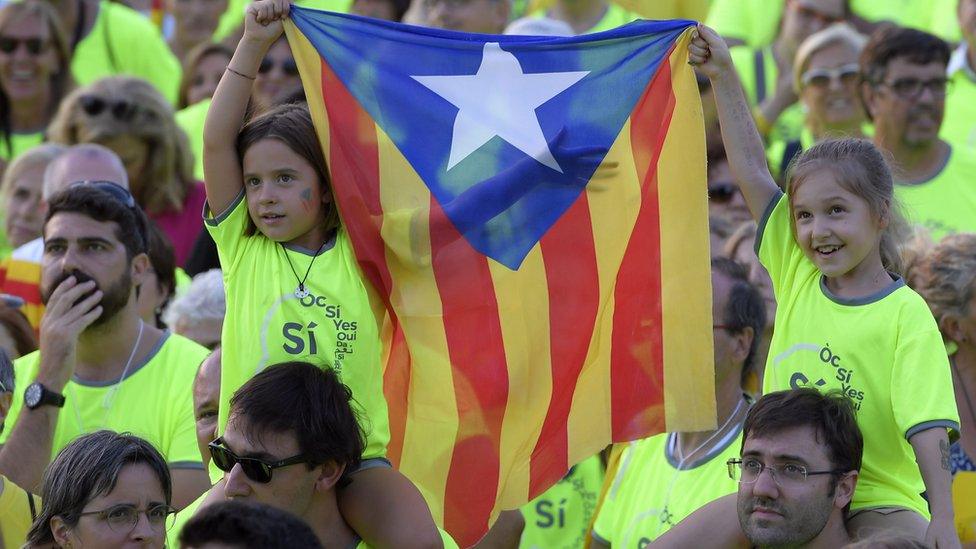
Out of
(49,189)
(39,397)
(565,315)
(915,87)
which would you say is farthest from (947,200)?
(39,397)

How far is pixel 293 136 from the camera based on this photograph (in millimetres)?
5473

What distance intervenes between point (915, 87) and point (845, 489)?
3.49 m

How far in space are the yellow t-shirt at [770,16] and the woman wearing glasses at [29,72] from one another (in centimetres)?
394

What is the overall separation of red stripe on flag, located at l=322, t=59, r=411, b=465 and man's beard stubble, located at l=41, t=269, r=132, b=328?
1.30 metres

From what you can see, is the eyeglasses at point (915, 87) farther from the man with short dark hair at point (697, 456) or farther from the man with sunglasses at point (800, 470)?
the man with sunglasses at point (800, 470)

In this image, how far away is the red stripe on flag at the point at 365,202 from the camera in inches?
219

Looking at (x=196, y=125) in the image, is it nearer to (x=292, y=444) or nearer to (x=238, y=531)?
(x=292, y=444)

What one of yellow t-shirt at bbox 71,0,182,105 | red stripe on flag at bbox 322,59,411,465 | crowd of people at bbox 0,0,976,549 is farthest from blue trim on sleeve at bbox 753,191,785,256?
yellow t-shirt at bbox 71,0,182,105

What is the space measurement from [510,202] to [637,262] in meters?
0.49

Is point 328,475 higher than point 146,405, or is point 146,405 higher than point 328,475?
point 328,475

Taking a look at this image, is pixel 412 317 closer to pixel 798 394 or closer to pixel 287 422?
pixel 287 422

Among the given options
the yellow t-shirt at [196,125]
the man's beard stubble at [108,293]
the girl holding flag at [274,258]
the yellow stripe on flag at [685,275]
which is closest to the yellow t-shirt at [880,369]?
the yellow stripe on flag at [685,275]

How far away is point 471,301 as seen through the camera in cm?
571

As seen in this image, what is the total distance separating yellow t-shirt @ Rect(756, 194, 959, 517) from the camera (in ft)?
16.6
